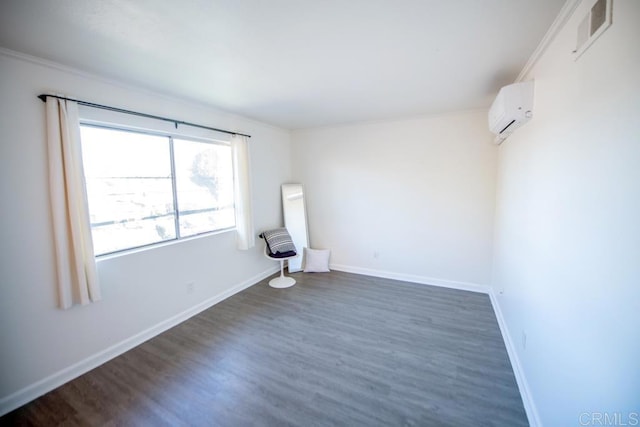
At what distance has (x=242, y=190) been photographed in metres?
3.56

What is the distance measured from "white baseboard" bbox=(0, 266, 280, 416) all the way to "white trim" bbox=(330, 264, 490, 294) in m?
2.08

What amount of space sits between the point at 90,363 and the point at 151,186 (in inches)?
64.6

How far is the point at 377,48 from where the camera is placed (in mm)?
1783

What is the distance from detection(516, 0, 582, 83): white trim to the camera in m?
1.34

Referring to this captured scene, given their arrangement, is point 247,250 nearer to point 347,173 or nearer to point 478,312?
point 347,173

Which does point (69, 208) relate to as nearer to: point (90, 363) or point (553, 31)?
point (90, 363)

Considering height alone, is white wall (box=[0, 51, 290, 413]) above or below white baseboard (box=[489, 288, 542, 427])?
above

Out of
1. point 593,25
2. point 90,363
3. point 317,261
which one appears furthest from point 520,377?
point 90,363

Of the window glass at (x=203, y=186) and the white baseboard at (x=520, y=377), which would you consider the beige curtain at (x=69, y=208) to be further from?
the white baseboard at (x=520, y=377)

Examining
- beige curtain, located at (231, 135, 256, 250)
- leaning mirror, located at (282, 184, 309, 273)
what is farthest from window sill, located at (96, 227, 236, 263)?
leaning mirror, located at (282, 184, 309, 273)

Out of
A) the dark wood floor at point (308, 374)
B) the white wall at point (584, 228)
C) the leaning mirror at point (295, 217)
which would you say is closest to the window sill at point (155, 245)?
the dark wood floor at point (308, 374)

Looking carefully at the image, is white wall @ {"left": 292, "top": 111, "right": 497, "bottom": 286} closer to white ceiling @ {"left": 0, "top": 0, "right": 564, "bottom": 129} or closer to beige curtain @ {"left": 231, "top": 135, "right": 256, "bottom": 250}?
white ceiling @ {"left": 0, "top": 0, "right": 564, "bottom": 129}

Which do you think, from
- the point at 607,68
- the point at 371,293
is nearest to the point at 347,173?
the point at 371,293

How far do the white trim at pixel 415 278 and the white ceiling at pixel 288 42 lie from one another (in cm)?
247
